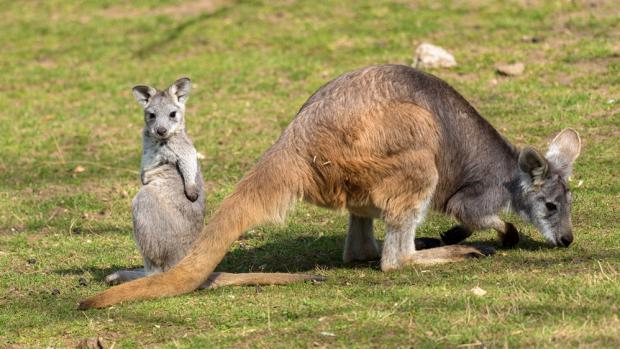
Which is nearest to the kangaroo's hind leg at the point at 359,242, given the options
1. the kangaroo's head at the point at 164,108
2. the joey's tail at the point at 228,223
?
the joey's tail at the point at 228,223

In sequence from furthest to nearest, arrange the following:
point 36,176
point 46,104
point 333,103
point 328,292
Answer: point 46,104
point 36,176
point 333,103
point 328,292

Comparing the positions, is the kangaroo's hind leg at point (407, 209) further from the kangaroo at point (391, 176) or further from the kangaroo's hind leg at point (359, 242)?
the kangaroo's hind leg at point (359, 242)

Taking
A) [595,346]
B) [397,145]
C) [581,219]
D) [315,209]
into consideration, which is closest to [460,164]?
[397,145]

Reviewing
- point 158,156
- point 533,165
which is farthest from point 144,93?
point 533,165

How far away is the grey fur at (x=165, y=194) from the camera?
7.10m

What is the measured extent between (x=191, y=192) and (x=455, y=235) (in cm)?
216

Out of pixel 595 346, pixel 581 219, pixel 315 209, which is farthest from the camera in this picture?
pixel 315 209

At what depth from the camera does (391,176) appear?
23.2 feet

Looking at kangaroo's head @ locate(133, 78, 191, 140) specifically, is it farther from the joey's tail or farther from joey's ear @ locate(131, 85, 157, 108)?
the joey's tail

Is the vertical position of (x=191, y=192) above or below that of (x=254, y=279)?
above

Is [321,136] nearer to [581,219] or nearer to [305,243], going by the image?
[305,243]

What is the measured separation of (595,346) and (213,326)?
226 cm

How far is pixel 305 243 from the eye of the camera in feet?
27.5

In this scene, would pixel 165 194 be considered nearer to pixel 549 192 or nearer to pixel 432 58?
pixel 549 192
